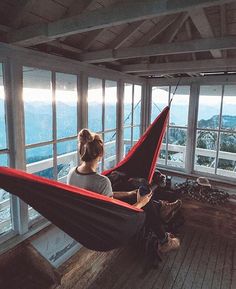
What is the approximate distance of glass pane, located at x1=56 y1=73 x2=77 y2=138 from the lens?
2.50 metres

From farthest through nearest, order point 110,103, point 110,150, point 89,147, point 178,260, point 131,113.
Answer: point 131,113, point 110,150, point 110,103, point 178,260, point 89,147

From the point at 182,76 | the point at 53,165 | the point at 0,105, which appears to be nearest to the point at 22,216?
the point at 53,165

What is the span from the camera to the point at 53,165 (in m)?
2.46

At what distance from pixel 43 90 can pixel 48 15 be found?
728 millimetres

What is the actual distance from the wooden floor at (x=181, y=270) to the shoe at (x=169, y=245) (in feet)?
0.19

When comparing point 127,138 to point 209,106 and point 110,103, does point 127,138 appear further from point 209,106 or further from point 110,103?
point 209,106

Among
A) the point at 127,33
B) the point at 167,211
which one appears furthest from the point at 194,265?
the point at 127,33

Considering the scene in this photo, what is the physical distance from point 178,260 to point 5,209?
186cm

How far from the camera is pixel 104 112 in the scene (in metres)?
3.21

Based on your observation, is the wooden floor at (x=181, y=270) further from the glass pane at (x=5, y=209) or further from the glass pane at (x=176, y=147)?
the glass pane at (x=176, y=147)

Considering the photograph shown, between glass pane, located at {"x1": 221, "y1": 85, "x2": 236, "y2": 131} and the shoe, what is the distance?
2289 mm

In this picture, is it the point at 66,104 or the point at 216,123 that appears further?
the point at 216,123

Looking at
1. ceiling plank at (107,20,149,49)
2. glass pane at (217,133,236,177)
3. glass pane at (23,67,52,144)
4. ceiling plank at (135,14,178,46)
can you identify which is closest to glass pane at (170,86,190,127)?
glass pane at (217,133,236,177)

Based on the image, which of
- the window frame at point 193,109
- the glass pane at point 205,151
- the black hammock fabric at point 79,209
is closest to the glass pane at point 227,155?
the glass pane at point 205,151
